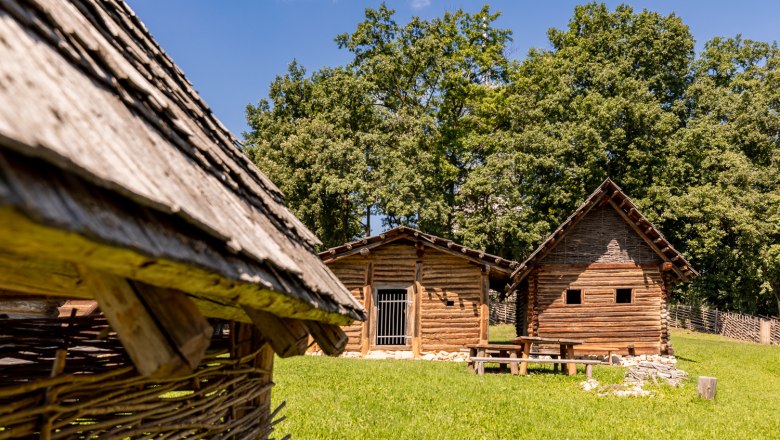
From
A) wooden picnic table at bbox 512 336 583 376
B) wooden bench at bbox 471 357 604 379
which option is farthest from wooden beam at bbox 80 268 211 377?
wooden picnic table at bbox 512 336 583 376

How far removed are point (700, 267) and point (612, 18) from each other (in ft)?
58.1

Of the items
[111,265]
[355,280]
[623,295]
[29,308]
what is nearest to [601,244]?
[623,295]

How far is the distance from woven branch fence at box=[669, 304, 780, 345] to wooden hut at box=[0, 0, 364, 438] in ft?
121

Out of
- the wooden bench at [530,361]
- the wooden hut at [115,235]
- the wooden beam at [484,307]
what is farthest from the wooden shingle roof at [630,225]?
the wooden hut at [115,235]

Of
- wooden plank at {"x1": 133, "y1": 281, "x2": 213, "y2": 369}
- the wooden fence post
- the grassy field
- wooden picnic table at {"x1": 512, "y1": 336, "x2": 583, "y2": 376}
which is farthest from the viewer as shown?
the wooden fence post

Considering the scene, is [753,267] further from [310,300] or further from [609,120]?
[310,300]

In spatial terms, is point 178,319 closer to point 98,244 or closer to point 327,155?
point 98,244

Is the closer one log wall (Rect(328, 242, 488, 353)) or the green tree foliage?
log wall (Rect(328, 242, 488, 353))

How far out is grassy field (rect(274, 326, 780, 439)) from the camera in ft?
31.1

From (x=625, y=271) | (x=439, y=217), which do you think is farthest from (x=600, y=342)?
(x=439, y=217)

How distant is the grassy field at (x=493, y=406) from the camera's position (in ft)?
31.1

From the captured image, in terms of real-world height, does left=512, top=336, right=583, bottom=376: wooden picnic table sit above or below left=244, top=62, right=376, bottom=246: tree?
below

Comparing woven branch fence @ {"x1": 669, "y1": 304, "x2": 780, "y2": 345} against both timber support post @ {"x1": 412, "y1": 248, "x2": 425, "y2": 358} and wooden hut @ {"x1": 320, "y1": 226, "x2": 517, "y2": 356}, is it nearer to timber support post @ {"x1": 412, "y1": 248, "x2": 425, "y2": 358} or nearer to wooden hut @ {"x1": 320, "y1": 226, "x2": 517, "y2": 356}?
wooden hut @ {"x1": 320, "y1": 226, "x2": 517, "y2": 356}

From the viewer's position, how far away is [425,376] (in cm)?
1567
